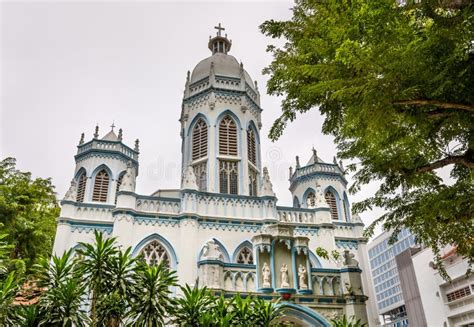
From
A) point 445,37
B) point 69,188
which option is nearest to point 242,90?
point 69,188

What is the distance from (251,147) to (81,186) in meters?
10.7

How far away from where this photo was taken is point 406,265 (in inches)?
2024

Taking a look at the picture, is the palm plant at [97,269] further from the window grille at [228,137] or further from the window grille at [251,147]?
the window grille at [251,147]

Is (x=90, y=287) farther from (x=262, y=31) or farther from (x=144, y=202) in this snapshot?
(x=144, y=202)

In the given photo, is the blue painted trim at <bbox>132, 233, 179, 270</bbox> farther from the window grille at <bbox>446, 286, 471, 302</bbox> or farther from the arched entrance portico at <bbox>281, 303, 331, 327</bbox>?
the window grille at <bbox>446, 286, 471, 302</bbox>

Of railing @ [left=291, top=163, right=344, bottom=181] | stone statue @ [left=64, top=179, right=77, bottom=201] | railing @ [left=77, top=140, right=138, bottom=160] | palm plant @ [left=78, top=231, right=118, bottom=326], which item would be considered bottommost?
palm plant @ [left=78, top=231, right=118, bottom=326]

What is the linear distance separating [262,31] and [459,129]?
4661 mm

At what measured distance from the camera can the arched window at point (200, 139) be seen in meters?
23.9

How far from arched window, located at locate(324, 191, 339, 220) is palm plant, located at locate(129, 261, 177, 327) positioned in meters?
16.6

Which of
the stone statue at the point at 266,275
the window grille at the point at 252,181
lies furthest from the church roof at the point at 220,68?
the stone statue at the point at 266,275

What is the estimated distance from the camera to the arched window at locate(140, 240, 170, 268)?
1889 centimetres

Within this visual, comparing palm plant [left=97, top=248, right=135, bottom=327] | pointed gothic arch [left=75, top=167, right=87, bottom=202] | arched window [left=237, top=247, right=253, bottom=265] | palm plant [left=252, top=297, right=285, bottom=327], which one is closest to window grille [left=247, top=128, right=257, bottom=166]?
arched window [left=237, top=247, right=253, bottom=265]

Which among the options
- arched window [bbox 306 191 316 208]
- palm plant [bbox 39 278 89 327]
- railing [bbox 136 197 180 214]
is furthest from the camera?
arched window [bbox 306 191 316 208]

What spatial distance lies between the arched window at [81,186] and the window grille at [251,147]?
33.1ft
